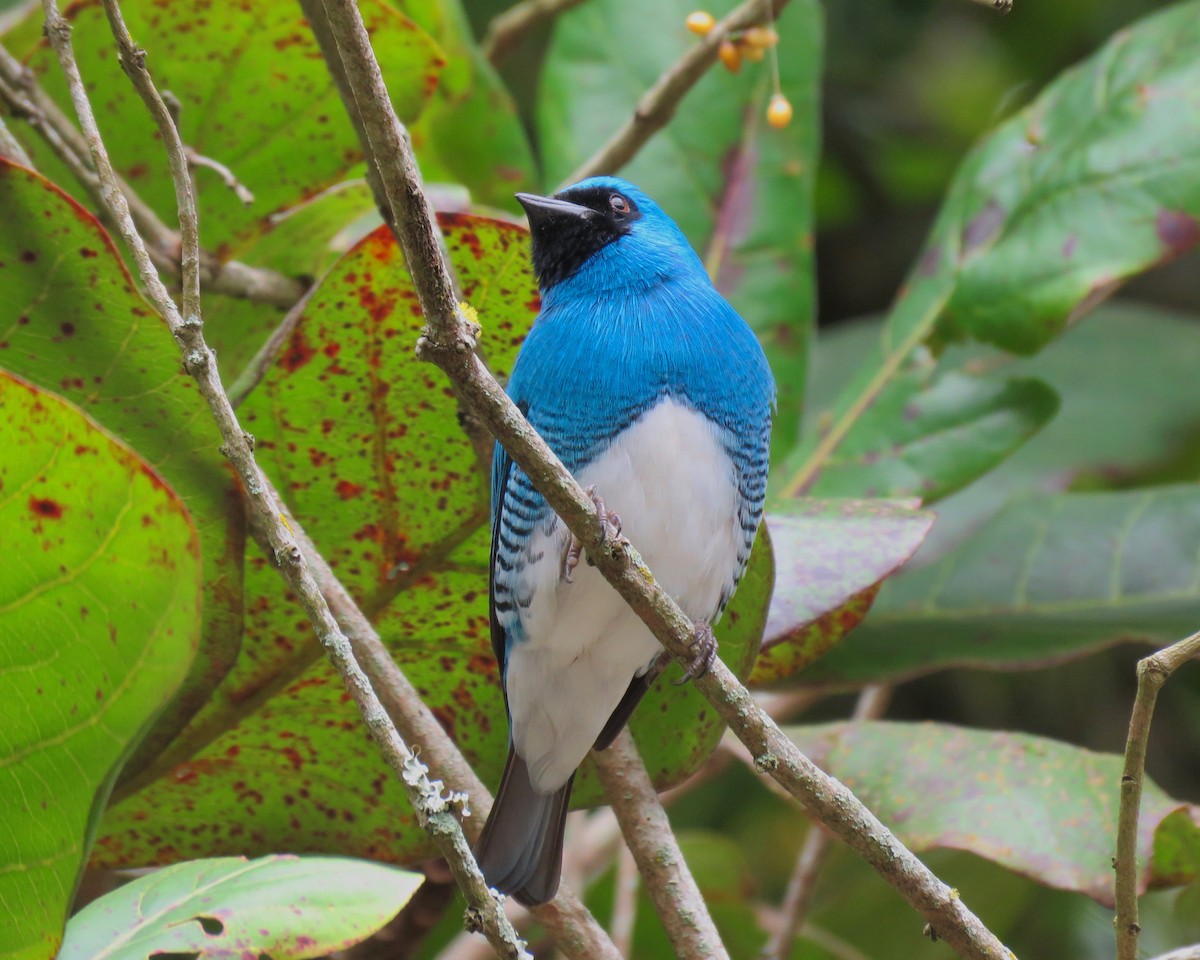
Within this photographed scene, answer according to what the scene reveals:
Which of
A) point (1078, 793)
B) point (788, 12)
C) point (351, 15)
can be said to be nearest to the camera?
point (351, 15)

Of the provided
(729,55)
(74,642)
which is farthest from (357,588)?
(729,55)

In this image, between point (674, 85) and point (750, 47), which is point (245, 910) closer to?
point (674, 85)

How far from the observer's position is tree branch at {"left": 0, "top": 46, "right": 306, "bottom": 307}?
248 centimetres

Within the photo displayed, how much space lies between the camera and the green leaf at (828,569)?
89.2 inches

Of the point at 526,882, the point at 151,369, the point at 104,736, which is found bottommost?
the point at 526,882

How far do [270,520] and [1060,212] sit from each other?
7.22 feet

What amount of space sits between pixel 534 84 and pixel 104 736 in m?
3.92

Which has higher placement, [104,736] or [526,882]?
[104,736]

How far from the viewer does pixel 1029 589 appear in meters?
3.06

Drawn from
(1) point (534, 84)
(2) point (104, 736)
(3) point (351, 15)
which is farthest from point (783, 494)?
(1) point (534, 84)

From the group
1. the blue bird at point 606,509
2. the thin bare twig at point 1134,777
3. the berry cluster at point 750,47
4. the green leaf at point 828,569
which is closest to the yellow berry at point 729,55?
the berry cluster at point 750,47

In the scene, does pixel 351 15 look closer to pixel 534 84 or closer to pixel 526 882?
pixel 526 882

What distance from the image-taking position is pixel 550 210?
269cm

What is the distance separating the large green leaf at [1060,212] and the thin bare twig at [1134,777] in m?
1.45
